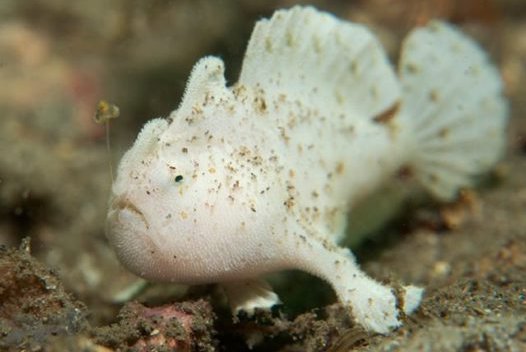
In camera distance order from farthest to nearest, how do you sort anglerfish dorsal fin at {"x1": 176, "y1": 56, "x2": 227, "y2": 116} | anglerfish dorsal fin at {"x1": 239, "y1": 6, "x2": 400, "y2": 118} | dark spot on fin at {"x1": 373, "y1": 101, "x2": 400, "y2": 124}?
dark spot on fin at {"x1": 373, "y1": 101, "x2": 400, "y2": 124}, anglerfish dorsal fin at {"x1": 239, "y1": 6, "x2": 400, "y2": 118}, anglerfish dorsal fin at {"x1": 176, "y1": 56, "x2": 227, "y2": 116}

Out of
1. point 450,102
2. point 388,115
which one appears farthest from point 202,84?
point 450,102

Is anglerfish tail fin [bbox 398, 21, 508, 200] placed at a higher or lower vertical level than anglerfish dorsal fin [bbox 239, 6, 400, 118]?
higher

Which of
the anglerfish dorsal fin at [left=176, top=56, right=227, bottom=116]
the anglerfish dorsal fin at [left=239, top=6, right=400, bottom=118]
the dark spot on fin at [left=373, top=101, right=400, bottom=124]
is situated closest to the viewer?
the anglerfish dorsal fin at [left=176, top=56, right=227, bottom=116]

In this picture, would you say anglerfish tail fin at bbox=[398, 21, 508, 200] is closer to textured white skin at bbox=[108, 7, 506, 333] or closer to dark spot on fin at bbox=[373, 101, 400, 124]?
dark spot on fin at bbox=[373, 101, 400, 124]

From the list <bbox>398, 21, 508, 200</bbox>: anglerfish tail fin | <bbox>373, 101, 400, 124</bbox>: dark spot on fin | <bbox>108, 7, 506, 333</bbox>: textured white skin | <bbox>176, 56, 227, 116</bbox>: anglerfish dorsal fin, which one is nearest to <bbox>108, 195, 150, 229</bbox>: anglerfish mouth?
<bbox>108, 7, 506, 333</bbox>: textured white skin

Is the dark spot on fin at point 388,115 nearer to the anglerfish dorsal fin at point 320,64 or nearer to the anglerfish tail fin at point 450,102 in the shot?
the anglerfish dorsal fin at point 320,64
